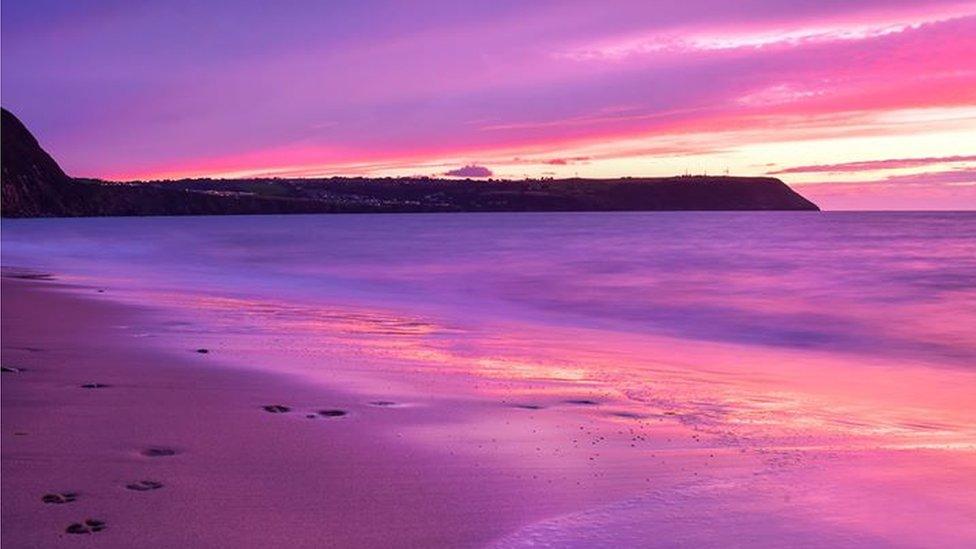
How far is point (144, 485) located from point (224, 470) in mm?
440

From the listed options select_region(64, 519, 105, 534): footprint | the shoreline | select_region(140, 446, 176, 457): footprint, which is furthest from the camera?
select_region(140, 446, 176, 457): footprint

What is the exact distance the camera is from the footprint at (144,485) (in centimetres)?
453

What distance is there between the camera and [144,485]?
4.59 meters

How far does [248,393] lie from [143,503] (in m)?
2.92

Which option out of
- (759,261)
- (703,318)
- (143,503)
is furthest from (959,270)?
(143,503)

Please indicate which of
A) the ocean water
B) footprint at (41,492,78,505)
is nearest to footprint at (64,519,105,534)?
footprint at (41,492,78,505)

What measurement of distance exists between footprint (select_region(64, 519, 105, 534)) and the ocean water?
1673 mm

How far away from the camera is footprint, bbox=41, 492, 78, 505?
4297 millimetres

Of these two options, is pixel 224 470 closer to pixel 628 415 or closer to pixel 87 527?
pixel 87 527

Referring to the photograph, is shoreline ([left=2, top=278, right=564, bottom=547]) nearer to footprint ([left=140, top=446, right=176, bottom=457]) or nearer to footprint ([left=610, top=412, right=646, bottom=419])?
footprint ([left=140, top=446, right=176, bottom=457])

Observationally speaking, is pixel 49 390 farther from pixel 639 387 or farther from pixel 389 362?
pixel 639 387

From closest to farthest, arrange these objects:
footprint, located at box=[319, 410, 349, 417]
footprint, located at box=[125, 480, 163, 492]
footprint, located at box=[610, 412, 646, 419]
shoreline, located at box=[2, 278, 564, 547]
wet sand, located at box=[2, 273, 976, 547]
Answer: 1. shoreline, located at box=[2, 278, 564, 547]
2. wet sand, located at box=[2, 273, 976, 547]
3. footprint, located at box=[125, 480, 163, 492]
4. footprint, located at box=[319, 410, 349, 417]
5. footprint, located at box=[610, 412, 646, 419]

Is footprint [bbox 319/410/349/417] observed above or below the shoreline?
below

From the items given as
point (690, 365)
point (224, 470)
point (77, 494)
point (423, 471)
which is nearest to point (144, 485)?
point (77, 494)
